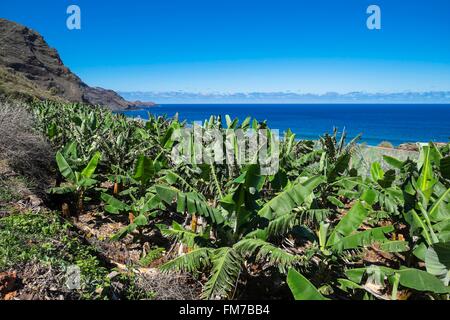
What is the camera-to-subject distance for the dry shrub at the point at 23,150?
7.99m

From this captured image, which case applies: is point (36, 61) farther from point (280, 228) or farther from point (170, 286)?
point (280, 228)

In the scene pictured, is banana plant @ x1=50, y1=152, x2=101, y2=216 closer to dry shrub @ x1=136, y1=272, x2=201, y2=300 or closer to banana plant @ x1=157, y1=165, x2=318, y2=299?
dry shrub @ x1=136, y1=272, x2=201, y2=300

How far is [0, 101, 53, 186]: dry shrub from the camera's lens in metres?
7.99

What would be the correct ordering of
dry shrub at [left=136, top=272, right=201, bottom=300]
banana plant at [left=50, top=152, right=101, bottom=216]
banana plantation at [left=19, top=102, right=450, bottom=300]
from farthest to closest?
1. banana plant at [left=50, top=152, right=101, bottom=216]
2. dry shrub at [left=136, top=272, right=201, bottom=300]
3. banana plantation at [left=19, top=102, right=450, bottom=300]

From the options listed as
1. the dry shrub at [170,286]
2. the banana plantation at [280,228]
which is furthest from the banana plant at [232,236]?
the dry shrub at [170,286]

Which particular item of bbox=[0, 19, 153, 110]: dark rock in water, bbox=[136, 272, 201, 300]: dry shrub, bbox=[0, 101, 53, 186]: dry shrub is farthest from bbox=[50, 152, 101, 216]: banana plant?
bbox=[0, 19, 153, 110]: dark rock in water

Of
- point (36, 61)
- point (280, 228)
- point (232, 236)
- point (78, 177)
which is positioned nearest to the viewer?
point (280, 228)

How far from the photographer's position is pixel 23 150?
8203 millimetres

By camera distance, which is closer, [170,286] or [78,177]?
[170,286]

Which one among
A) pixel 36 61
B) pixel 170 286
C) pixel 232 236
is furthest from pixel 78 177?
pixel 36 61
